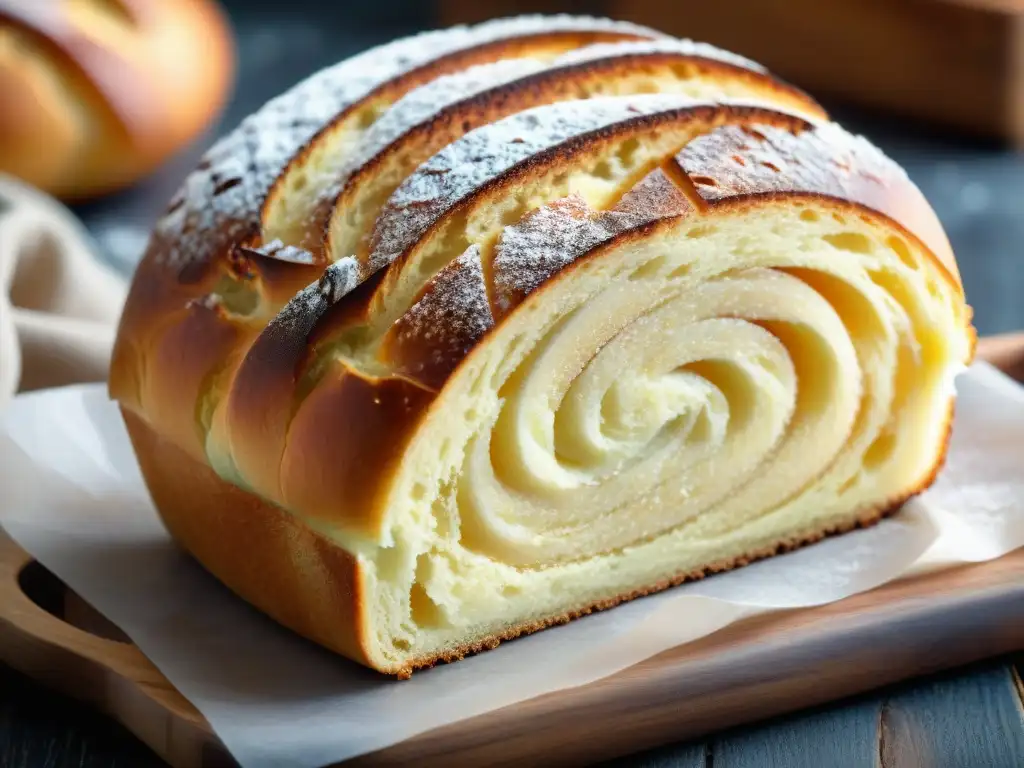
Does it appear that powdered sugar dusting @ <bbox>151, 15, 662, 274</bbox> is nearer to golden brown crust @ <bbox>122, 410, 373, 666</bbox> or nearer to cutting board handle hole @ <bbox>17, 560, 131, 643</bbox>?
golden brown crust @ <bbox>122, 410, 373, 666</bbox>

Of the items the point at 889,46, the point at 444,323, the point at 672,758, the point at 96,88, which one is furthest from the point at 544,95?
the point at 889,46

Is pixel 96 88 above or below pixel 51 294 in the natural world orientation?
above

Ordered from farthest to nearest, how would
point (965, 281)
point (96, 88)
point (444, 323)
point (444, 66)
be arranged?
point (96, 88), point (965, 281), point (444, 66), point (444, 323)

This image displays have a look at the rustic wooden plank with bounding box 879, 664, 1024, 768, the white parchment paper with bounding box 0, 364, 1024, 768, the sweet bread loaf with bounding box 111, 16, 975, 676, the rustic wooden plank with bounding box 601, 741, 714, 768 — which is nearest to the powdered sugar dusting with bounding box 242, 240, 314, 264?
the sweet bread loaf with bounding box 111, 16, 975, 676

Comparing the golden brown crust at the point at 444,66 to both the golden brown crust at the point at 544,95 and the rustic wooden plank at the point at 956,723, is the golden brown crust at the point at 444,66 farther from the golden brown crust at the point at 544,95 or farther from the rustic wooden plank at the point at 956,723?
the rustic wooden plank at the point at 956,723

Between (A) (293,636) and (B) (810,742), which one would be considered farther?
(A) (293,636)

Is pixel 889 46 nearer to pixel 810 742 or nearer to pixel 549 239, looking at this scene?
pixel 549 239

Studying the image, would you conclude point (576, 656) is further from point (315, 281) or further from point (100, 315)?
point (100, 315)
